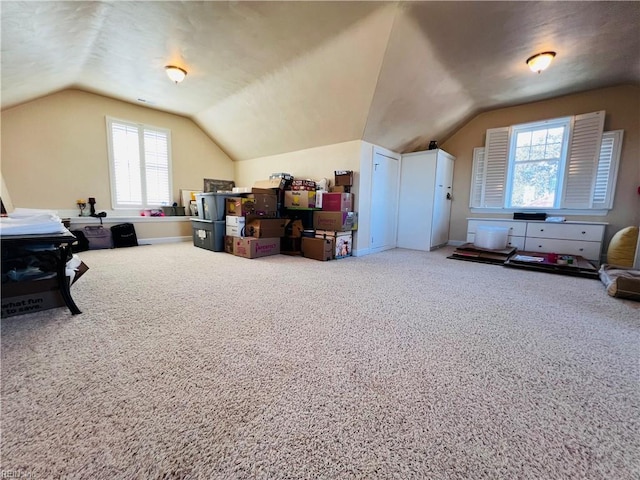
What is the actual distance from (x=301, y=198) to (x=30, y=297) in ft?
10.1

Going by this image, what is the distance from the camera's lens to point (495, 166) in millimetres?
4742

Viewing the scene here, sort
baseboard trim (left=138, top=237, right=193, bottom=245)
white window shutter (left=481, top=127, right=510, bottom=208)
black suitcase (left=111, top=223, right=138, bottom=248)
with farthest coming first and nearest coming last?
baseboard trim (left=138, top=237, right=193, bottom=245)
white window shutter (left=481, top=127, right=510, bottom=208)
black suitcase (left=111, top=223, right=138, bottom=248)

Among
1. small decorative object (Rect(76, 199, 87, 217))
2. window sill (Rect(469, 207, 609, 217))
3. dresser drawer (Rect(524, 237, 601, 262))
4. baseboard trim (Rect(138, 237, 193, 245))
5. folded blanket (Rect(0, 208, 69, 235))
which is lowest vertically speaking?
baseboard trim (Rect(138, 237, 193, 245))

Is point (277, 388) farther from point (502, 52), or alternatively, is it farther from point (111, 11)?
point (502, 52)

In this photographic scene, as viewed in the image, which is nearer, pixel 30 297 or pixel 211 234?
pixel 30 297

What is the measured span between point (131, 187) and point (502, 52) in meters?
6.37

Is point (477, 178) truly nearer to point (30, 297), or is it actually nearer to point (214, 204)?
point (214, 204)

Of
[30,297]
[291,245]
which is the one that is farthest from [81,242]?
[291,245]

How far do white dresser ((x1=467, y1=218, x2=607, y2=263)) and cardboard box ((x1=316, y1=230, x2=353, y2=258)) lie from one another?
8.55ft

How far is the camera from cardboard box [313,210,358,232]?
3.79 metres

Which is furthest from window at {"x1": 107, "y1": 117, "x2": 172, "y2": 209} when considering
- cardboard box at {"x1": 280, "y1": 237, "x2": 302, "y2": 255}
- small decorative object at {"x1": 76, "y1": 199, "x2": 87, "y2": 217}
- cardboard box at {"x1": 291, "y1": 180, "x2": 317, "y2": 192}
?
cardboard box at {"x1": 291, "y1": 180, "x2": 317, "y2": 192}

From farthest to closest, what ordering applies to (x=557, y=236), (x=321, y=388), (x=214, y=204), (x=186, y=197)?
(x=186, y=197), (x=214, y=204), (x=557, y=236), (x=321, y=388)

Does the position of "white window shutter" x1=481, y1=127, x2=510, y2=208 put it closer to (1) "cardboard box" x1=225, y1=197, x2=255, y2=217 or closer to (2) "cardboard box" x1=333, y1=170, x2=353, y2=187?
(2) "cardboard box" x1=333, y1=170, x2=353, y2=187

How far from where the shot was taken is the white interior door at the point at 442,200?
15.4ft
